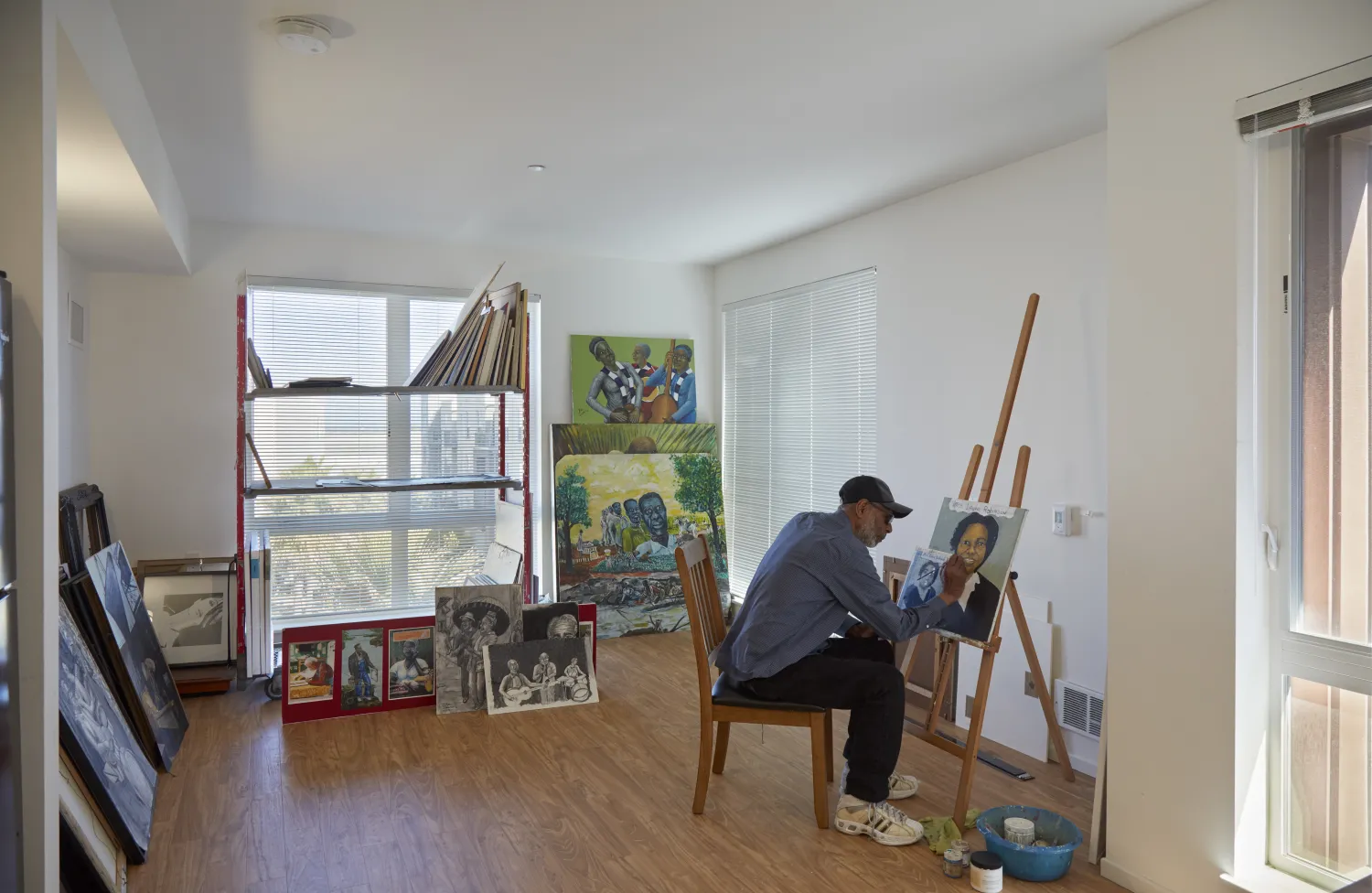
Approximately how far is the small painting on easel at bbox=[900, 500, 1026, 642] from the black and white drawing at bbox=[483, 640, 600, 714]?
173 cm

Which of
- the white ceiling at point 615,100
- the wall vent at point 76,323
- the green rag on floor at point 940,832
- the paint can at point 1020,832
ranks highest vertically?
the white ceiling at point 615,100

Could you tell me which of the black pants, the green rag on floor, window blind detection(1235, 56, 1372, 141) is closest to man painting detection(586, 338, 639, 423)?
the black pants

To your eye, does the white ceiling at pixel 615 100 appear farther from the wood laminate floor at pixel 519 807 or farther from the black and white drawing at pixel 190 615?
the wood laminate floor at pixel 519 807

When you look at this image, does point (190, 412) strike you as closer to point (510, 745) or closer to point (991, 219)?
point (510, 745)

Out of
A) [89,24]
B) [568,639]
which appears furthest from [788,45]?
[568,639]

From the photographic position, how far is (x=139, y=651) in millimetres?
3789

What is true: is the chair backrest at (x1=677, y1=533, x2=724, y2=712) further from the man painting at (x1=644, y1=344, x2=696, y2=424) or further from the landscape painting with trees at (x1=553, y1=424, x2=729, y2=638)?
the man painting at (x1=644, y1=344, x2=696, y2=424)

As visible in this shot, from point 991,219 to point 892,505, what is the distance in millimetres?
1581

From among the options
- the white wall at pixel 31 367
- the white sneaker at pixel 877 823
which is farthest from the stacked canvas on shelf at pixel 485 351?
the white wall at pixel 31 367

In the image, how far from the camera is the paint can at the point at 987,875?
2.61 meters

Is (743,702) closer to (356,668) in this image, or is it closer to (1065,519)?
(1065,519)

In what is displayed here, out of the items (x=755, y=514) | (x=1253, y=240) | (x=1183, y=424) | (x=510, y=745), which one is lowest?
(x=510, y=745)

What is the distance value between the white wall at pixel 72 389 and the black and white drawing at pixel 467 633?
1.81 meters

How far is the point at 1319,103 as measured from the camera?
2.21 metres
